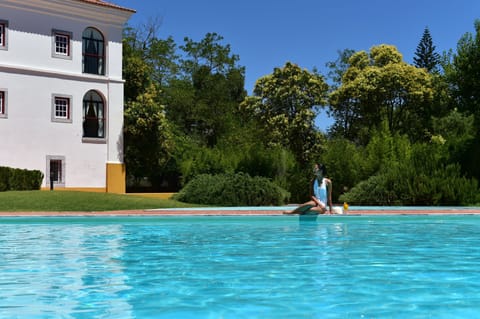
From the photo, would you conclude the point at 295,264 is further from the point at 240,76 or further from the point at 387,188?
the point at 240,76

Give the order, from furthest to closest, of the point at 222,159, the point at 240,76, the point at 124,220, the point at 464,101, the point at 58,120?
the point at 240,76
the point at 464,101
the point at 58,120
the point at 222,159
the point at 124,220

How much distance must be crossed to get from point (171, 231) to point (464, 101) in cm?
2844

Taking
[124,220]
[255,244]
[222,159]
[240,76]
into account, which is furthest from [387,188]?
[240,76]

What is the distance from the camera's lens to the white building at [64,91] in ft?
88.6

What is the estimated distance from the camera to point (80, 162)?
28750mm

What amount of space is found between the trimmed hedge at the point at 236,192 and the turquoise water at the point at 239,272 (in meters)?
8.11

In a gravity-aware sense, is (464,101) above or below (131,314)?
above

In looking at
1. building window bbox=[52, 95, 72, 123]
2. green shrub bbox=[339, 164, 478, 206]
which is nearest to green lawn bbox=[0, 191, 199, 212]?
green shrub bbox=[339, 164, 478, 206]

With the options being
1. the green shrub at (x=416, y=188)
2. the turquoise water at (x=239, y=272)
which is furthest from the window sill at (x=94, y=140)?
the turquoise water at (x=239, y=272)

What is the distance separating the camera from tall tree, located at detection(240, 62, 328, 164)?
31.3 metres

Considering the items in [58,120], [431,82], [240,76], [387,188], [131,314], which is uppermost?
[240,76]

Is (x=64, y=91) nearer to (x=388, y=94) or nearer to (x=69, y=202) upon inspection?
(x=69, y=202)

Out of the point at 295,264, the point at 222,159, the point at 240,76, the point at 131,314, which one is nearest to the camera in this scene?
the point at 131,314

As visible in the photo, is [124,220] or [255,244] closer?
[255,244]
